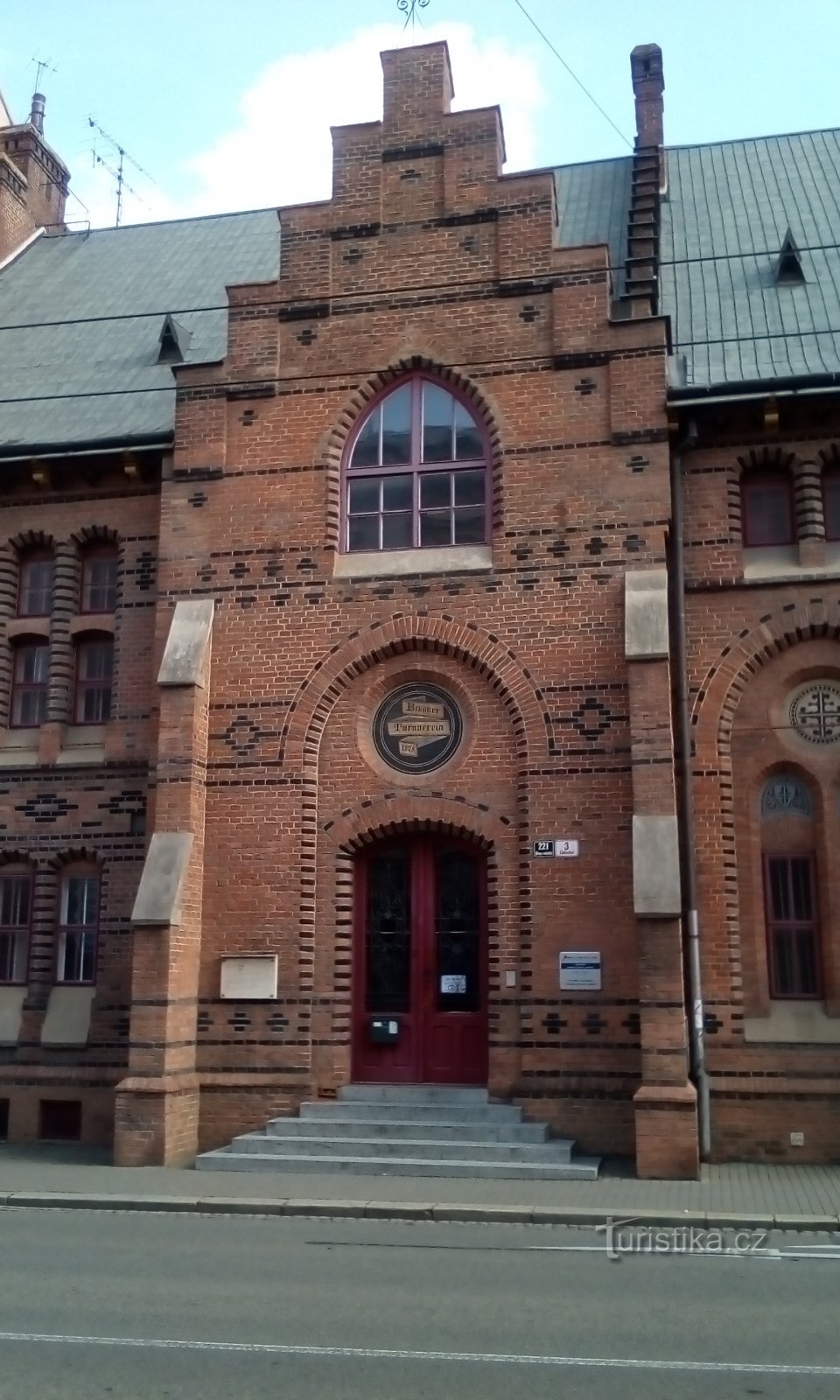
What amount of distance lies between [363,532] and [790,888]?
6.85m

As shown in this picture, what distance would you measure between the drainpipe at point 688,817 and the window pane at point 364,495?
3739mm

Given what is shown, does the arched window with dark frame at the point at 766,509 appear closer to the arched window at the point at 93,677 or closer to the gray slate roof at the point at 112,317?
the gray slate roof at the point at 112,317

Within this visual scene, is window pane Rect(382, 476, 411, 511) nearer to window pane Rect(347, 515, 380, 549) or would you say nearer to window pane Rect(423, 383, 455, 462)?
window pane Rect(347, 515, 380, 549)

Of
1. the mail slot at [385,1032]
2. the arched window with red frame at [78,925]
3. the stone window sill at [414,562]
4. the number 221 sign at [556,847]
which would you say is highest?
the stone window sill at [414,562]

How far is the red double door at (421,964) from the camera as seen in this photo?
15.2m

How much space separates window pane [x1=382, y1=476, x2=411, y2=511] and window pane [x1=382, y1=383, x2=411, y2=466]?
22 cm

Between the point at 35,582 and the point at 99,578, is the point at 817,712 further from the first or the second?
the point at 35,582

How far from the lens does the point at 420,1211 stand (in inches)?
449

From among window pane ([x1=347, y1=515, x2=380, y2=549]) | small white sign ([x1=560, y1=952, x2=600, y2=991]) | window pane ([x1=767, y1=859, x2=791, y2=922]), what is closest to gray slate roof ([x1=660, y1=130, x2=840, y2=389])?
window pane ([x1=347, y1=515, x2=380, y2=549])

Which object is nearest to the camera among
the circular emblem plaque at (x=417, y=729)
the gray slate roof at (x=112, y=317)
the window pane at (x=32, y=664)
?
the circular emblem plaque at (x=417, y=729)

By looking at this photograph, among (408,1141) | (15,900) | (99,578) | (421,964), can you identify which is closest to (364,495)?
(99,578)

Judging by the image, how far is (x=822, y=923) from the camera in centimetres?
1505

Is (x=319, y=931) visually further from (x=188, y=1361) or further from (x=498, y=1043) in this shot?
(x=188, y=1361)

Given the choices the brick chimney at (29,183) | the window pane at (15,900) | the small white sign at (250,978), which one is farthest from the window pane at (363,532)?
the brick chimney at (29,183)
